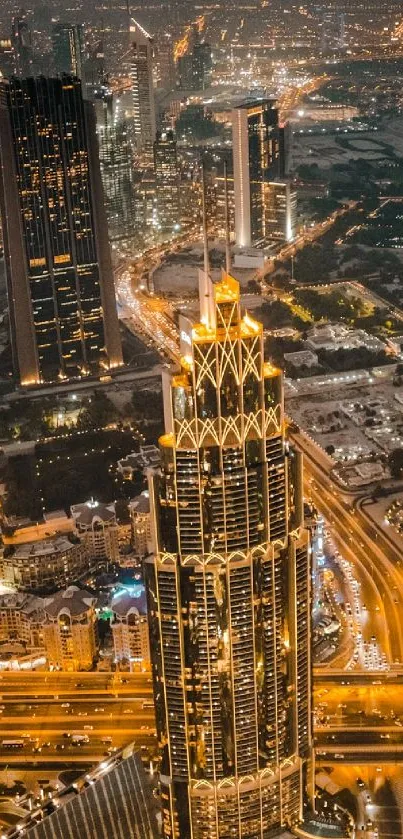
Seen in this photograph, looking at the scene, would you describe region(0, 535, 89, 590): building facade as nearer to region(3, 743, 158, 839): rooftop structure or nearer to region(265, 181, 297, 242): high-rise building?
region(3, 743, 158, 839): rooftop structure

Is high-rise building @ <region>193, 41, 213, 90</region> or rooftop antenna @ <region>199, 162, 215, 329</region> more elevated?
rooftop antenna @ <region>199, 162, 215, 329</region>

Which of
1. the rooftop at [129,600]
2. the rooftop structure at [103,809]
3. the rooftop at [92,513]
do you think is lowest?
the rooftop at [129,600]

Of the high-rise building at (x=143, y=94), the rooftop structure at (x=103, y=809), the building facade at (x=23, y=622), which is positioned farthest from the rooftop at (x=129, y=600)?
the high-rise building at (x=143, y=94)

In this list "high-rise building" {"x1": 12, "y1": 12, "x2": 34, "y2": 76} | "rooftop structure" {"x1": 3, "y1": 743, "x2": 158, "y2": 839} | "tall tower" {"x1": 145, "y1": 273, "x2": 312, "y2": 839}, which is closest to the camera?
"rooftop structure" {"x1": 3, "y1": 743, "x2": 158, "y2": 839}

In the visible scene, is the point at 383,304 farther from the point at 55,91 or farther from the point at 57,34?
the point at 57,34

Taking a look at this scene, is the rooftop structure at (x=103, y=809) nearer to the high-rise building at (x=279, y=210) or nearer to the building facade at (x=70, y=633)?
the building facade at (x=70, y=633)

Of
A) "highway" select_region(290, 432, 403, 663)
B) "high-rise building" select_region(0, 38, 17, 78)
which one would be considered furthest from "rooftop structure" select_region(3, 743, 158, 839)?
"high-rise building" select_region(0, 38, 17, 78)

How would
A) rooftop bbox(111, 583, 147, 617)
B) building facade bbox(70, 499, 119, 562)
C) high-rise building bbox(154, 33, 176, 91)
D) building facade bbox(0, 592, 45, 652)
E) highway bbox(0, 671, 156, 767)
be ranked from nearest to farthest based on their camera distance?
1. highway bbox(0, 671, 156, 767)
2. rooftop bbox(111, 583, 147, 617)
3. building facade bbox(0, 592, 45, 652)
4. building facade bbox(70, 499, 119, 562)
5. high-rise building bbox(154, 33, 176, 91)
